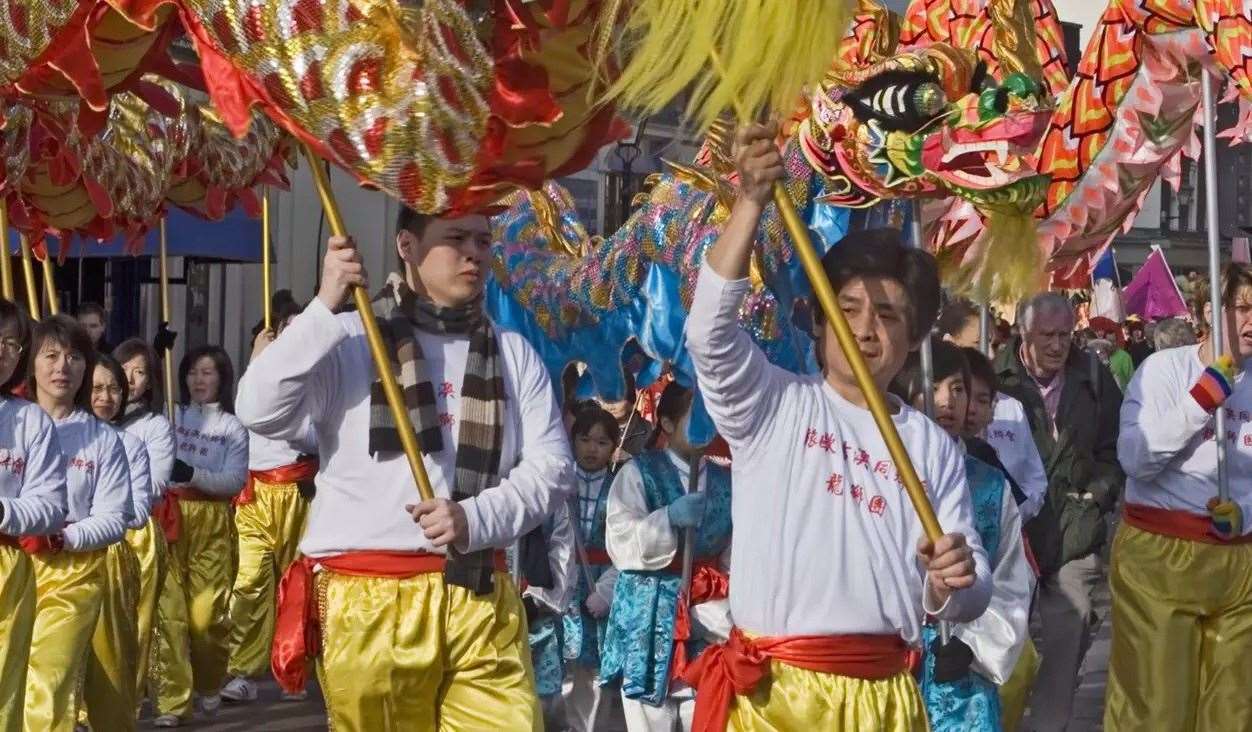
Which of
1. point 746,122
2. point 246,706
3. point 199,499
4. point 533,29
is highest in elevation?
point 533,29

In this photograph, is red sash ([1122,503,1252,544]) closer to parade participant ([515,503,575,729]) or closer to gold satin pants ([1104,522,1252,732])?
gold satin pants ([1104,522,1252,732])

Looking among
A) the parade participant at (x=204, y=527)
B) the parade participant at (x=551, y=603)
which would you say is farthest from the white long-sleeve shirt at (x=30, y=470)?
the parade participant at (x=204, y=527)

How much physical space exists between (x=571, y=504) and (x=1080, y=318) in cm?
1781

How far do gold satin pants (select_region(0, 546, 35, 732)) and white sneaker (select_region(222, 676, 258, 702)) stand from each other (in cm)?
413

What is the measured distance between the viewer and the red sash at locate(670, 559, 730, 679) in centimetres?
780

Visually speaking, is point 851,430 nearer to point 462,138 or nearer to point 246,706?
point 462,138

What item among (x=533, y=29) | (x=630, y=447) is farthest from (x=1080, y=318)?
(x=533, y=29)

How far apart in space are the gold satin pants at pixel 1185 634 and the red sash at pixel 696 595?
1345 millimetres

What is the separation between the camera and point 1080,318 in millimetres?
25812

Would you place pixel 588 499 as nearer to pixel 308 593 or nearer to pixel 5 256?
pixel 5 256

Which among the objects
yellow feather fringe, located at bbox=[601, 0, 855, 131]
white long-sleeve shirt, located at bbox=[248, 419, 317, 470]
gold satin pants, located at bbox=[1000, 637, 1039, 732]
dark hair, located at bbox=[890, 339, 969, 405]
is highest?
yellow feather fringe, located at bbox=[601, 0, 855, 131]

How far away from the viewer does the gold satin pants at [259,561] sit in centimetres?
1088

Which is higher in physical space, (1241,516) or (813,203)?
(813,203)

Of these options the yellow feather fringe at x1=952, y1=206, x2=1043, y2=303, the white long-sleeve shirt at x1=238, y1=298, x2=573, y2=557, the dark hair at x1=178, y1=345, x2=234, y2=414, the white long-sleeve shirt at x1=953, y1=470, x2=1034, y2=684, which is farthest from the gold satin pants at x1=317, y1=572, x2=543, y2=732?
the dark hair at x1=178, y1=345, x2=234, y2=414
